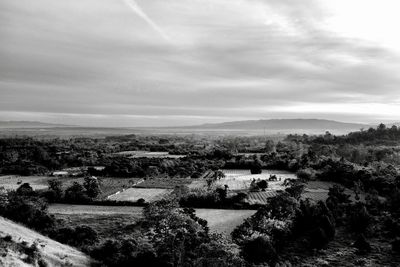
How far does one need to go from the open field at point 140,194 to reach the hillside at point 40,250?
20378 mm

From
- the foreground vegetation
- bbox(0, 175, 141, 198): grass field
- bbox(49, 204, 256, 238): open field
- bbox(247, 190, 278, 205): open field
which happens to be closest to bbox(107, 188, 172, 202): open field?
the foreground vegetation

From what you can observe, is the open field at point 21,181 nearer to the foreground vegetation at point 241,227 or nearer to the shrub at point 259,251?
the foreground vegetation at point 241,227

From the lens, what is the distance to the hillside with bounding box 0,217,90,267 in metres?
25.0

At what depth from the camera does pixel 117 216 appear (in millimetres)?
43469

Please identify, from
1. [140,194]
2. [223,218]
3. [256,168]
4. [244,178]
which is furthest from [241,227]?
[256,168]

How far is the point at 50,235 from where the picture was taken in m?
33.7

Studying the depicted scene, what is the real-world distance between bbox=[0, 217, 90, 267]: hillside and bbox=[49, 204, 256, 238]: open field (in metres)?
6.74

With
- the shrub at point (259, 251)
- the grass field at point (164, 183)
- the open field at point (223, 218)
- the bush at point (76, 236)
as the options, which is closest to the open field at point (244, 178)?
the grass field at point (164, 183)

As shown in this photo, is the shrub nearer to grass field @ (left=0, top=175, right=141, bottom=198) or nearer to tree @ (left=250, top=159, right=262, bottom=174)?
grass field @ (left=0, top=175, right=141, bottom=198)

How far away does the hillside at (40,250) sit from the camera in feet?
82.0

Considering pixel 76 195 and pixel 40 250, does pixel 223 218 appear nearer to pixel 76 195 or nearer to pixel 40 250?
pixel 76 195

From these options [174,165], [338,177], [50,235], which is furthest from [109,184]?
[338,177]

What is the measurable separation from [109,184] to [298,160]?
43.3 meters

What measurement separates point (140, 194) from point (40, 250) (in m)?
30.8
